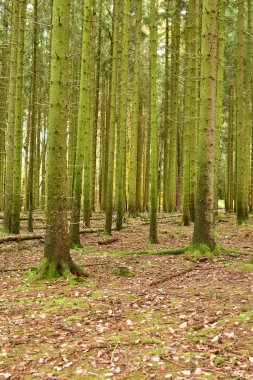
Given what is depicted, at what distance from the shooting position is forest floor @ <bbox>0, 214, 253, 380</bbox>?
3906mm

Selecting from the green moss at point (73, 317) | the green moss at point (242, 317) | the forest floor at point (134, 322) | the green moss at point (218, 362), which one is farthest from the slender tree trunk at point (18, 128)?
the green moss at point (218, 362)

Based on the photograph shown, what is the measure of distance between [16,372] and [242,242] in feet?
30.4

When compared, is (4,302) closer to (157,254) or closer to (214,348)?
(214,348)

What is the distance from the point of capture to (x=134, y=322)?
17.1 feet

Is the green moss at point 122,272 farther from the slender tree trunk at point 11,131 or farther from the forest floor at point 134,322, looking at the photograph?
the slender tree trunk at point 11,131

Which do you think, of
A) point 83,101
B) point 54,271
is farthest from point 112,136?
point 54,271

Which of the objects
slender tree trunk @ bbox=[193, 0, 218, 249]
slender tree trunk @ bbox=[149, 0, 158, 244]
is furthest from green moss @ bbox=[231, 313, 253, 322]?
slender tree trunk @ bbox=[149, 0, 158, 244]

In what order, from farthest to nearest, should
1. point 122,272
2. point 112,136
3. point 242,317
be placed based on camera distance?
point 112,136 → point 122,272 → point 242,317

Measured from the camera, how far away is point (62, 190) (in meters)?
7.45

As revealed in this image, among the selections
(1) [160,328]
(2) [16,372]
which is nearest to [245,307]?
(1) [160,328]

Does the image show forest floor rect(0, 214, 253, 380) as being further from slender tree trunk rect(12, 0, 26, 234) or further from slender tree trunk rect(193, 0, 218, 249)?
slender tree trunk rect(12, 0, 26, 234)

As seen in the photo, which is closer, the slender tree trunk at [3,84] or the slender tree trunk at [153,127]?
the slender tree trunk at [153,127]

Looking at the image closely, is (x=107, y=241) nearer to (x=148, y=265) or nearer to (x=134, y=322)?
(x=148, y=265)

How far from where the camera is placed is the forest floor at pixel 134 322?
12.8ft
